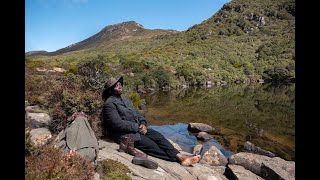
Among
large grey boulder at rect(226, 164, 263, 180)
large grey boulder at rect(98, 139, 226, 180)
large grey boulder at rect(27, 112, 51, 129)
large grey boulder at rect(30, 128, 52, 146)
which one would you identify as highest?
large grey boulder at rect(27, 112, 51, 129)

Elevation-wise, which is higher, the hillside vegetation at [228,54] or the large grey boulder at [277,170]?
the hillside vegetation at [228,54]

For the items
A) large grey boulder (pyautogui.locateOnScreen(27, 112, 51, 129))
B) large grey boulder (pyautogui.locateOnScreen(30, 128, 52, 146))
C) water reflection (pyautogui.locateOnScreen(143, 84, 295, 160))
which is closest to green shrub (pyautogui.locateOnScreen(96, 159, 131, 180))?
large grey boulder (pyautogui.locateOnScreen(30, 128, 52, 146))

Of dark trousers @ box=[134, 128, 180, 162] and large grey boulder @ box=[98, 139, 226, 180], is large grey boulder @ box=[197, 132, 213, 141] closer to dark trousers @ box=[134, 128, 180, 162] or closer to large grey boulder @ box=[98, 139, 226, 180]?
large grey boulder @ box=[98, 139, 226, 180]

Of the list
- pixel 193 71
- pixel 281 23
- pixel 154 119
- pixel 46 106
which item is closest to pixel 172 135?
pixel 154 119

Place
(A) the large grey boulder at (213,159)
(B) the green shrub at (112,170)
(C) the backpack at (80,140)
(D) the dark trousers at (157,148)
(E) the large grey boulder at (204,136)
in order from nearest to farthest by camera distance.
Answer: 1. (B) the green shrub at (112,170)
2. (C) the backpack at (80,140)
3. (D) the dark trousers at (157,148)
4. (A) the large grey boulder at (213,159)
5. (E) the large grey boulder at (204,136)

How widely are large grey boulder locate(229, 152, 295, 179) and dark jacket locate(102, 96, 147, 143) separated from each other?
3631 mm

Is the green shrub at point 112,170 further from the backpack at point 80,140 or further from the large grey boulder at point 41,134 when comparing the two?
the large grey boulder at point 41,134

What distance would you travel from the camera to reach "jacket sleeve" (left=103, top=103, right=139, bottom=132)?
7113 mm

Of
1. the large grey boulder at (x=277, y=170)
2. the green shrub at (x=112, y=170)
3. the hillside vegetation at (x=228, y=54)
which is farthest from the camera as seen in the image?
the hillside vegetation at (x=228, y=54)

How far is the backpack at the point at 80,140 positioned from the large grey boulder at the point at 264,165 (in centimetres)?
488

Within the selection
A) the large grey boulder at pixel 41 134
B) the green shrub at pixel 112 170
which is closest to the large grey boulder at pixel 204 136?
the large grey boulder at pixel 41 134

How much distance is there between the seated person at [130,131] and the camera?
23.5 feet

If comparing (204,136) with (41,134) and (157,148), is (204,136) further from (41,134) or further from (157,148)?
(41,134)
